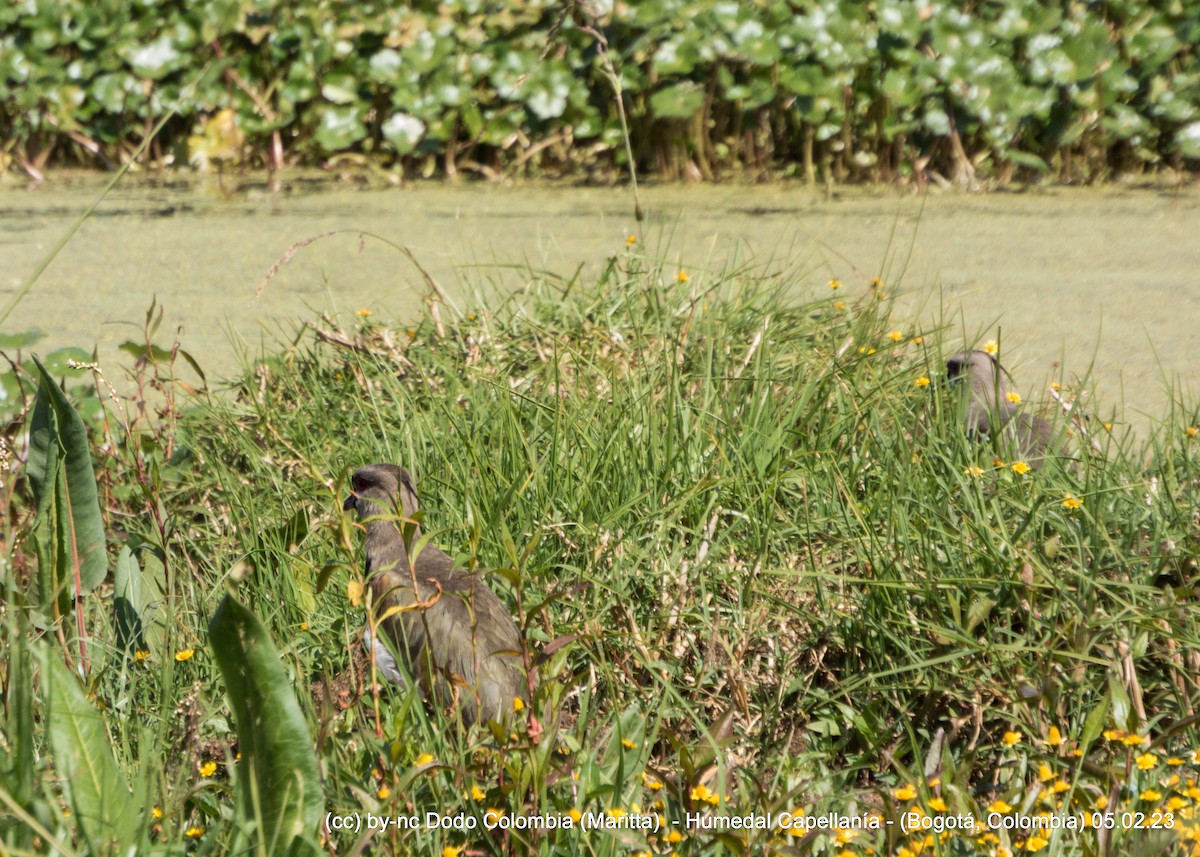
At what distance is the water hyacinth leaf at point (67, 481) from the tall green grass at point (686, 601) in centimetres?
7

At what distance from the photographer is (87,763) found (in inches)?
52.7

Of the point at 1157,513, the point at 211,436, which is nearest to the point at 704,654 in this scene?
the point at 1157,513

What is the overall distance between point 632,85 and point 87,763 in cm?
399

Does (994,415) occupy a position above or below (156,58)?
below

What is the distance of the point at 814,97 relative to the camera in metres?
4.93

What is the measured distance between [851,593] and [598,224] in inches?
103

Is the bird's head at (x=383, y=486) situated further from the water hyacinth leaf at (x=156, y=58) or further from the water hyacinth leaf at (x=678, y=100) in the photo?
the water hyacinth leaf at (x=156, y=58)

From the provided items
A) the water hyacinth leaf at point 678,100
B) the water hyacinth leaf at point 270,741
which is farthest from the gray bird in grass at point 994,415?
the water hyacinth leaf at point 678,100

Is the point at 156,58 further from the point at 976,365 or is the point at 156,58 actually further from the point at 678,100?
the point at 976,365

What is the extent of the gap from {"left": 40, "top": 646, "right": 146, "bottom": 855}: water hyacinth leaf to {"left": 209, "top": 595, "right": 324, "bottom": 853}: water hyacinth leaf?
0.11m

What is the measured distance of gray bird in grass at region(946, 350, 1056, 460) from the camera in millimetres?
2322

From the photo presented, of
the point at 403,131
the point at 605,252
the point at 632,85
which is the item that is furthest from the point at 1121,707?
the point at 403,131

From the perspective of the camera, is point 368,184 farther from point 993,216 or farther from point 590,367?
point 590,367

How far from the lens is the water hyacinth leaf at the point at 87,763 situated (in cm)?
132
